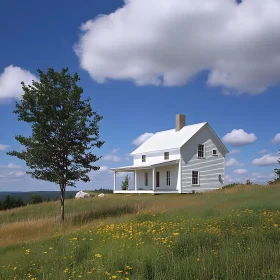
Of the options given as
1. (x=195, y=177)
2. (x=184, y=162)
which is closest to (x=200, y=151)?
(x=184, y=162)

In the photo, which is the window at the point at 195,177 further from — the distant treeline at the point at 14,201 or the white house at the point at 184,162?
the distant treeline at the point at 14,201

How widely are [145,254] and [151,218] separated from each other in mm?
7249

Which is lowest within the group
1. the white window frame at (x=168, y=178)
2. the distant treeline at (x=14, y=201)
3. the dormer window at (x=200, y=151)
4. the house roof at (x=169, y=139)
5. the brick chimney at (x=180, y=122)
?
the distant treeline at (x=14, y=201)

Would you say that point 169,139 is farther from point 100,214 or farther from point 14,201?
point 100,214

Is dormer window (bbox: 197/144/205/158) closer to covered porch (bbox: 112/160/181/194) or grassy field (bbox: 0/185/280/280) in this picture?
covered porch (bbox: 112/160/181/194)

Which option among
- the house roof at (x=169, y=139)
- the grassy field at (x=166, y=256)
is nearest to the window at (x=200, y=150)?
the house roof at (x=169, y=139)

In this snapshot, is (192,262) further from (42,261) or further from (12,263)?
(12,263)

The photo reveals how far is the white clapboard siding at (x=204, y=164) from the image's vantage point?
38812 mm

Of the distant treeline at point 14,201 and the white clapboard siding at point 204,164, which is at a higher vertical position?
the white clapboard siding at point 204,164

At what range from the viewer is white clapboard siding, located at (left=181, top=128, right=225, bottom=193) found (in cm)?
3881

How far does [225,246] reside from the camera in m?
7.92

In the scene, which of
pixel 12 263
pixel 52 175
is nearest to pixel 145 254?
pixel 12 263

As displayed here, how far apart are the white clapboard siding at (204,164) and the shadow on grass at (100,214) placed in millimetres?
18282

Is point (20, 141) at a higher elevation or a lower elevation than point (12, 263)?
higher
